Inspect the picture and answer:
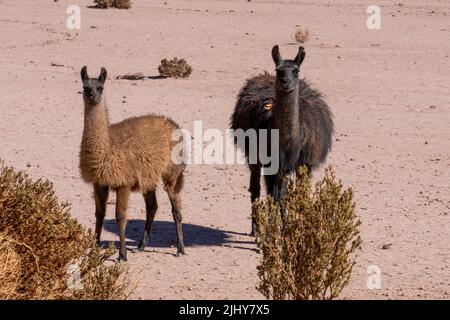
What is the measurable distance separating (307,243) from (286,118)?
2968 millimetres

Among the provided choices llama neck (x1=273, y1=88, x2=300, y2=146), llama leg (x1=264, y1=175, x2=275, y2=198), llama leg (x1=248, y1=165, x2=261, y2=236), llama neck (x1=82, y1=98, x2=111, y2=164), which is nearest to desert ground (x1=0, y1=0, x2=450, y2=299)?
llama leg (x1=248, y1=165, x2=261, y2=236)

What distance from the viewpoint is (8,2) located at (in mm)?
36750

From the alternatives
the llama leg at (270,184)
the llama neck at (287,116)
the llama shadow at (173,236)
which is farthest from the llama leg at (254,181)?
the llama neck at (287,116)

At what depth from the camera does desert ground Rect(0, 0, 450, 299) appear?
10.0m

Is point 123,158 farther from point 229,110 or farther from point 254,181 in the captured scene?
point 229,110

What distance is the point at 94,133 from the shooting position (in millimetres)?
9375

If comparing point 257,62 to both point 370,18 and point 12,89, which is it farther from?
point 370,18

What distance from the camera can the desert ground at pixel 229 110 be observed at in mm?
10039

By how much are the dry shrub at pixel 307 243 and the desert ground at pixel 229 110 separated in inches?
49.7

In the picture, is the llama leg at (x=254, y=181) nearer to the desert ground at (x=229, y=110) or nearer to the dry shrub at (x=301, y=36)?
the desert ground at (x=229, y=110)

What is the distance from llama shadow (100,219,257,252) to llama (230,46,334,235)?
38 cm

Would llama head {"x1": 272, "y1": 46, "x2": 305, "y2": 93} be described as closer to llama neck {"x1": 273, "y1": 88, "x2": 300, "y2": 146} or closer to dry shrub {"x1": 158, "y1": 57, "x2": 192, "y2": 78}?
llama neck {"x1": 273, "y1": 88, "x2": 300, "y2": 146}

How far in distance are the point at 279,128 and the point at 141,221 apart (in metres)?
2.41
